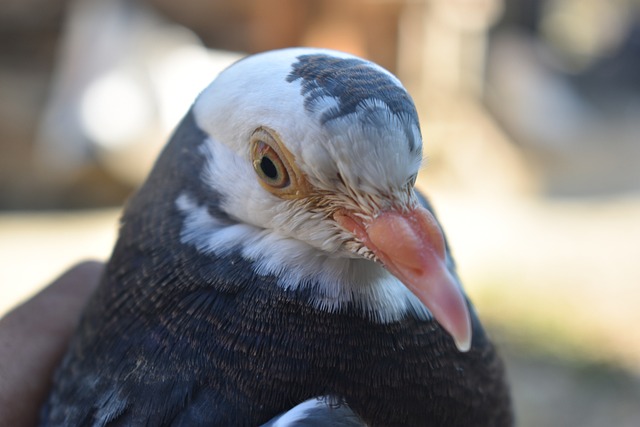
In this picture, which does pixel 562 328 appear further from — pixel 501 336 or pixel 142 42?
pixel 142 42

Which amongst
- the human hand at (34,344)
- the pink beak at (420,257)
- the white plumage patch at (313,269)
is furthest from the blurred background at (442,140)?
the pink beak at (420,257)

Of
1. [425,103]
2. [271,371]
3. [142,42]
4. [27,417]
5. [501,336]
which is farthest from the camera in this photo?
[425,103]

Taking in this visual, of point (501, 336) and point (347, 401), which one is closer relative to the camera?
point (347, 401)

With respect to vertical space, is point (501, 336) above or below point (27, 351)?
below

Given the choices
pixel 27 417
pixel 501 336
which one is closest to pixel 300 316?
pixel 27 417

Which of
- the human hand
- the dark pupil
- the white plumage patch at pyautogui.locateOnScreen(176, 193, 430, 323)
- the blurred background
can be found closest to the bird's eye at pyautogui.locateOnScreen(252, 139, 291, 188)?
the dark pupil

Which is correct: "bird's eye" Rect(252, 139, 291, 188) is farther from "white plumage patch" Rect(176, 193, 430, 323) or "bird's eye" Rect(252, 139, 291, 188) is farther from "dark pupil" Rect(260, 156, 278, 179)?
"white plumage patch" Rect(176, 193, 430, 323)

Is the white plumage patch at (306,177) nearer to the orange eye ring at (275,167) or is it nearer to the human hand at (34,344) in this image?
the orange eye ring at (275,167)

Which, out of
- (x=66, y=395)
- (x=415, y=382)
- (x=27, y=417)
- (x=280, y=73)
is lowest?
(x=27, y=417)
